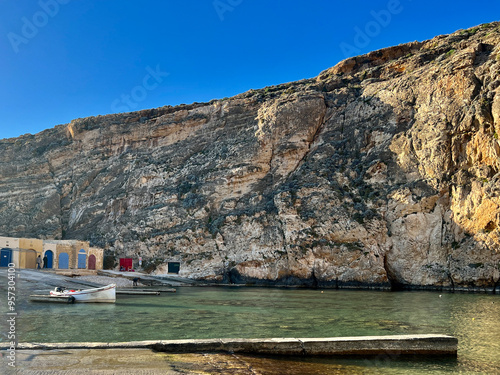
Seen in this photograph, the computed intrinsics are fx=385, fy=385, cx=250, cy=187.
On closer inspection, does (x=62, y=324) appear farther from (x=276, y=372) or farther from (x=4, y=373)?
(x=276, y=372)

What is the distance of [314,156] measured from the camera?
5444 cm

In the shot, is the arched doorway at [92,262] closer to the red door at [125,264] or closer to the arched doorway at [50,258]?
the red door at [125,264]

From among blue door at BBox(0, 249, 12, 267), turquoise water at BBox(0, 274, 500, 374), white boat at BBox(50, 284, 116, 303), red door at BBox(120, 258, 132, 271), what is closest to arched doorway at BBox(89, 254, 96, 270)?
red door at BBox(120, 258, 132, 271)

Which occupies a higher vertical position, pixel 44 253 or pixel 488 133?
pixel 488 133

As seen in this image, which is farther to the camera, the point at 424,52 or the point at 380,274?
the point at 424,52

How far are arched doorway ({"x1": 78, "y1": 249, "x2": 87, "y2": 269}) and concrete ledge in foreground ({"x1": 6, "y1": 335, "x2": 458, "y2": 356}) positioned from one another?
147 ft

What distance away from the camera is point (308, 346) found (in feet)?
33.7

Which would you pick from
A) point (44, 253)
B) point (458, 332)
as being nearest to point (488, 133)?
point (458, 332)

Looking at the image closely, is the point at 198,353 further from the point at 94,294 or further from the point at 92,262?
the point at 92,262

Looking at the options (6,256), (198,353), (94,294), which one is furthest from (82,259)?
(198,353)

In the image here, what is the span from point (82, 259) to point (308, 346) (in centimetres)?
4773

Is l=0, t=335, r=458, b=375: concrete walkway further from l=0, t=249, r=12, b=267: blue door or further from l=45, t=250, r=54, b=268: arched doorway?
l=45, t=250, r=54, b=268: arched doorway

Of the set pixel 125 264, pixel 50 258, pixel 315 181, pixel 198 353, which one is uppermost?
pixel 315 181

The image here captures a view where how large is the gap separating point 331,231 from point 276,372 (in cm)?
3910
